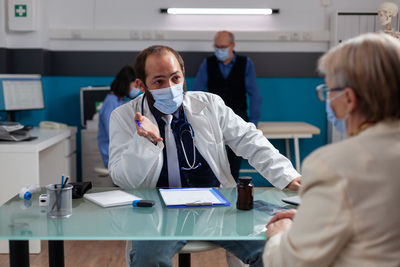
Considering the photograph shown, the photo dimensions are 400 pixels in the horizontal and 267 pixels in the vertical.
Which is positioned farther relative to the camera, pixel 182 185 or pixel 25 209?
pixel 182 185

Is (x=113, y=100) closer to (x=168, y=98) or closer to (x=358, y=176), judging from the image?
(x=168, y=98)

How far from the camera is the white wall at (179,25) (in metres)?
4.83

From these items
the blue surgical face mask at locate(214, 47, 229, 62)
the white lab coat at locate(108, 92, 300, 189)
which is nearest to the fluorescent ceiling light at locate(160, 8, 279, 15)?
the blue surgical face mask at locate(214, 47, 229, 62)

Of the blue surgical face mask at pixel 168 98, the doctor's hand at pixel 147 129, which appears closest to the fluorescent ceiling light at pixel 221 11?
the blue surgical face mask at pixel 168 98

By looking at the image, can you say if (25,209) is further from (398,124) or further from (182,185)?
(398,124)

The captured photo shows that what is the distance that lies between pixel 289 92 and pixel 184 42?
1.19m

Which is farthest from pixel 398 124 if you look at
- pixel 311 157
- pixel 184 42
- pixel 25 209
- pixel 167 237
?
pixel 184 42

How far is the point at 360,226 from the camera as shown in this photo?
0.90 m

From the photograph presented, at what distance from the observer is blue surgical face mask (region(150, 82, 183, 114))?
203 centimetres

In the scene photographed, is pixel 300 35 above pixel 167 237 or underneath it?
above

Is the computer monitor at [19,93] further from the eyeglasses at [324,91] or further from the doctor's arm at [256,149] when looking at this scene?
the eyeglasses at [324,91]

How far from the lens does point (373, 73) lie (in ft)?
3.06

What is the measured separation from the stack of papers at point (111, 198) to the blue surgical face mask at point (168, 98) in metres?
0.45

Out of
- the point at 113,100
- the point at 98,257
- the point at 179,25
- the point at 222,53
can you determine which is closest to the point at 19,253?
the point at 98,257
